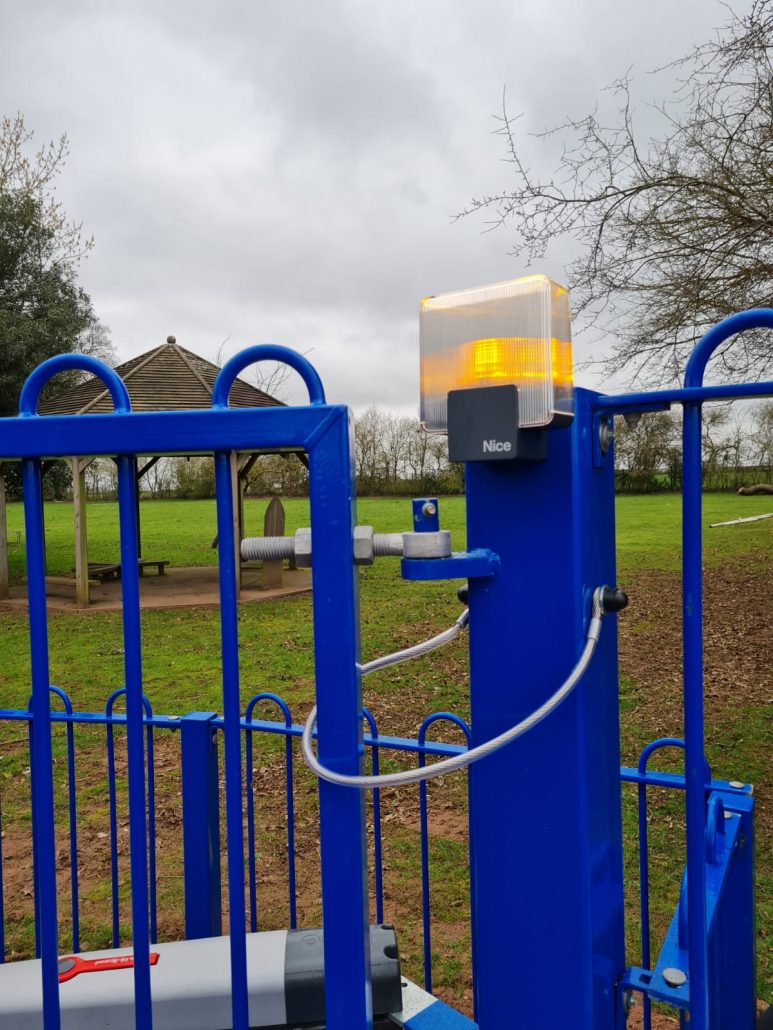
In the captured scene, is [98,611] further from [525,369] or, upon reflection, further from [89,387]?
[525,369]

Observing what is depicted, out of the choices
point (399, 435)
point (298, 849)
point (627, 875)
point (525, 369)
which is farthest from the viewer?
point (399, 435)

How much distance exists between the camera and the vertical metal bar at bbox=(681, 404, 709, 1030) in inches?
48.6

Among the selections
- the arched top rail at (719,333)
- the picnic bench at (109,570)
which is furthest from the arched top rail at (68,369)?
the picnic bench at (109,570)

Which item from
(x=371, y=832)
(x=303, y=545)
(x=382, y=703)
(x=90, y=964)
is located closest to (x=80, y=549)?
(x=382, y=703)

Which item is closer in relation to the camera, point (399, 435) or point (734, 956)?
point (734, 956)

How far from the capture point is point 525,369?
1.11 meters

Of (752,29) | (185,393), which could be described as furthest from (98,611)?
(752,29)

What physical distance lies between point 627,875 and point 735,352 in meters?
4.68

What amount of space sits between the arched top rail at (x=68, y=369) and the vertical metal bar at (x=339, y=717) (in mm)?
372

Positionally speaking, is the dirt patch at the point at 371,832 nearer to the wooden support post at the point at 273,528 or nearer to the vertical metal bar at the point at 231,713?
the vertical metal bar at the point at 231,713

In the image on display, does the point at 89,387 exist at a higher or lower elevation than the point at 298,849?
higher

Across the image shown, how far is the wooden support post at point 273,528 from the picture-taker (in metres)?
12.5

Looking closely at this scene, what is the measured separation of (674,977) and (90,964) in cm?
145

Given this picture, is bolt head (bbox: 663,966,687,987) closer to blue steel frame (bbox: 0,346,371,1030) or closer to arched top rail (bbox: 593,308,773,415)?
blue steel frame (bbox: 0,346,371,1030)
